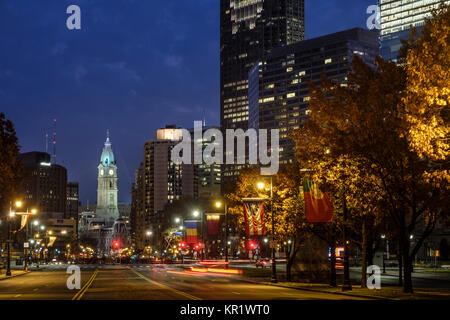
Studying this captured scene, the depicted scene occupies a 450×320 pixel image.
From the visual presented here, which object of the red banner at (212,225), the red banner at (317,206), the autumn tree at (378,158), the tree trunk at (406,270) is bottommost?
the tree trunk at (406,270)

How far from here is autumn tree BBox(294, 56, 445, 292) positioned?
109 feet

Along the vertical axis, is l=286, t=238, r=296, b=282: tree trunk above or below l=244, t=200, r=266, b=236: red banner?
below

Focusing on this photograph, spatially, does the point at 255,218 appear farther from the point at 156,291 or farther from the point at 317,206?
the point at 156,291

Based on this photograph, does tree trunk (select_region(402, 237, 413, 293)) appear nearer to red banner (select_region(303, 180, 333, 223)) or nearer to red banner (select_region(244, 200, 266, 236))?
red banner (select_region(303, 180, 333, 223))

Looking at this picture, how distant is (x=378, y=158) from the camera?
33.6m

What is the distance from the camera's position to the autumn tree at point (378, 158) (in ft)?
109

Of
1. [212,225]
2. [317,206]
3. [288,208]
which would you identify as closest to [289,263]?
[288,208]

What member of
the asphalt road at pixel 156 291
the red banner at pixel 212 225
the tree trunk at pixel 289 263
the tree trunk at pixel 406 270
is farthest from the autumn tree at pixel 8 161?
the tree trunk at pixel 406 270

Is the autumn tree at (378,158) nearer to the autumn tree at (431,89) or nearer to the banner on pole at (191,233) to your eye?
the autumn tree at (431,89)

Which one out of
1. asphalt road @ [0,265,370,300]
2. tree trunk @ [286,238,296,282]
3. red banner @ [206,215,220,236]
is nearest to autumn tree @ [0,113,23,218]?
asphalt road @ [0,265,370,300]

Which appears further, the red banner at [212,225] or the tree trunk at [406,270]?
the red banner at [212,225]

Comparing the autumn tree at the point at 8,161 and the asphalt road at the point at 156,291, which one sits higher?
the autumn tree at the point at 8,161

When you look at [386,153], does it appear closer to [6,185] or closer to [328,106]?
[328,106]

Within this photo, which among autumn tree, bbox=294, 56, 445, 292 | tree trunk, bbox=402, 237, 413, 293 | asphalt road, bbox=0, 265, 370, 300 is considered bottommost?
asphalt road, bbox=0, 265, 370, 300
